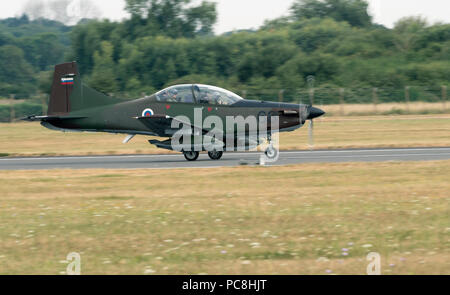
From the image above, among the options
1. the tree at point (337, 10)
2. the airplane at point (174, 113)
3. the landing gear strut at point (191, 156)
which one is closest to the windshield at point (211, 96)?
the airplane at point (174, 113)

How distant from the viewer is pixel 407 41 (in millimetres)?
60250

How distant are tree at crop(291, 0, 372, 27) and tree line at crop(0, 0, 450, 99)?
16 centimetres

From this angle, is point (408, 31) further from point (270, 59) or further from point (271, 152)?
point (271, 152)

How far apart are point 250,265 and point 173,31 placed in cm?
6214

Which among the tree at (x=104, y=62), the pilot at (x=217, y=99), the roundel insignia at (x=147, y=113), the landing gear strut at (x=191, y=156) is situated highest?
the tree at (x=104, y=62)

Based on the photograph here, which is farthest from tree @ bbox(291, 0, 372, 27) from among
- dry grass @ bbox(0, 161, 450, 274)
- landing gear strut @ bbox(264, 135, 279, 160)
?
dry grass @ bbox(0, 161, 450, 274)

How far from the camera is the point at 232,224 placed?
914 cm

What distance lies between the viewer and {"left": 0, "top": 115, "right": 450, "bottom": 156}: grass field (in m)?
23.6

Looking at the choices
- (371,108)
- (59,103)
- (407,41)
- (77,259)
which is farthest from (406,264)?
(407,41)

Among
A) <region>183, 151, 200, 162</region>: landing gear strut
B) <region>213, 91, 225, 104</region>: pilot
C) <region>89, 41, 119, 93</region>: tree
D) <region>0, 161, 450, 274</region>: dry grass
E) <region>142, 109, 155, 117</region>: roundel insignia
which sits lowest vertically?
<region>0, 161, 450, 274</region>: dry grass

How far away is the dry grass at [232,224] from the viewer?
726 cm

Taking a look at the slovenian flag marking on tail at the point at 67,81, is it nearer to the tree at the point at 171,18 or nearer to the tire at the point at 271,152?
the tire at the point at 271,152

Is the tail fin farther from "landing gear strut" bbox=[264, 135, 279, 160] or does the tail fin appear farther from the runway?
"landing gear strut" bbox=[264, 135, 279, 160]

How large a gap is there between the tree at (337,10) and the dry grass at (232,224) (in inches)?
2715
